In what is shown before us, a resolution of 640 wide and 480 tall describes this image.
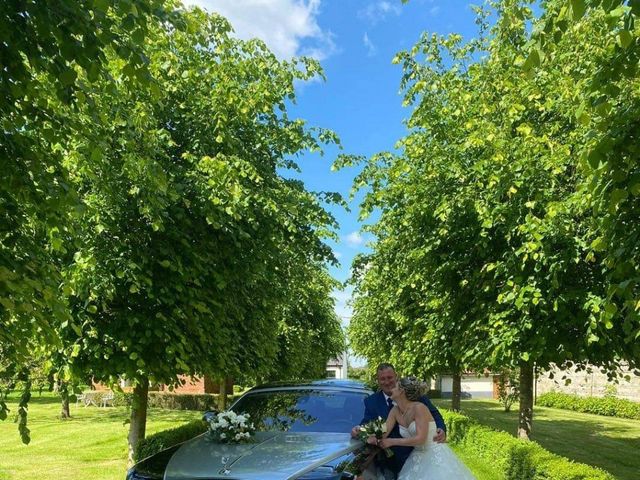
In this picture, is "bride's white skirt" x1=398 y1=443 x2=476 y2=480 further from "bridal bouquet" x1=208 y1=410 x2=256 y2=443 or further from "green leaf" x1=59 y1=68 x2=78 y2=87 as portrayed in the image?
"green leaf" x1=59 y1=68 x2=78 y2=87

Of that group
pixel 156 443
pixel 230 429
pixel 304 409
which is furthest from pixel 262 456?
pixel 156 443

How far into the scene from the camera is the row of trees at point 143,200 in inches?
142

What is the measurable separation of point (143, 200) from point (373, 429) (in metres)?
3.56

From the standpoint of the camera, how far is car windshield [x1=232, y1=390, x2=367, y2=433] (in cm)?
566

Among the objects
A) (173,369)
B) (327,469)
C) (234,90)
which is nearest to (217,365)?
(173,369)

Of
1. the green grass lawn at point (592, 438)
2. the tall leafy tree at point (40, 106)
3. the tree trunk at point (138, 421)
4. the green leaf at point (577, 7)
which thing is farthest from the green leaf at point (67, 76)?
the green grass lawn at point (592, 438)

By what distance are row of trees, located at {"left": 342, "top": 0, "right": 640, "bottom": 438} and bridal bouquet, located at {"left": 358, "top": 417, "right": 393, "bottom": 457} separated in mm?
2289

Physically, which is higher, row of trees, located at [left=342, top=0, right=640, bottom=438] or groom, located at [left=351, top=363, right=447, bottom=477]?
row of trees, located at [left=342, top=0, right=640, bottom=438]

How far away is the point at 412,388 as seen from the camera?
5488mm

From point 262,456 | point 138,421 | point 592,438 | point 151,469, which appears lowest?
Answer: point 592,438

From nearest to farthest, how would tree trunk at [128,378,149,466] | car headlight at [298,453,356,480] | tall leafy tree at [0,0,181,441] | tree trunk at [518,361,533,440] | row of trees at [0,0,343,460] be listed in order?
tall leafy tree at [0,0,181,441] < row of trees at [0,0,343,460] < car headlight at [298,453,356,480] < tree trunk at [128,378,149,466] < tree trunk at [518,361,533,440]

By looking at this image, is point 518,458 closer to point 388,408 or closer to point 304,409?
point 388,408

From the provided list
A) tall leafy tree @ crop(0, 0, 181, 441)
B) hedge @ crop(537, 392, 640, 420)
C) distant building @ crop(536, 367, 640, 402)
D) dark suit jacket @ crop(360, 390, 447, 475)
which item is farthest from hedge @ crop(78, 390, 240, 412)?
tall leafy tree @ crop(0, 0, 181, 441)

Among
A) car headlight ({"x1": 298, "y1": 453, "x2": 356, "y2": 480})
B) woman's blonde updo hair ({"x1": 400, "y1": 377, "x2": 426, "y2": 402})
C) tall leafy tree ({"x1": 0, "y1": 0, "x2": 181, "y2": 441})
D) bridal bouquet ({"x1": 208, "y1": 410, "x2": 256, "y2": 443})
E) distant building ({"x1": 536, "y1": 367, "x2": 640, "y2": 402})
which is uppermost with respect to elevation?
tall leafy tree ({"x1": 0, "y1": 0, "x2": 181, "y2": 441})
